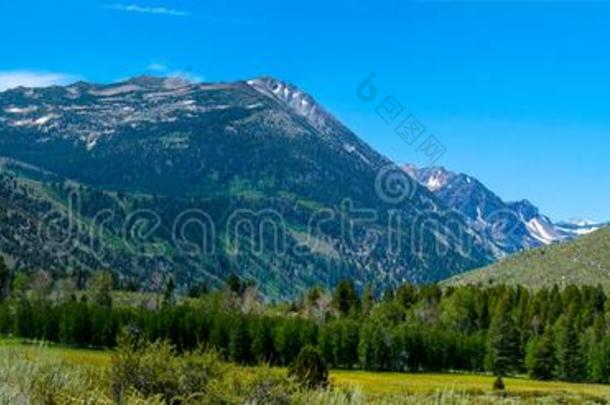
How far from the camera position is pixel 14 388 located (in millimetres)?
8953

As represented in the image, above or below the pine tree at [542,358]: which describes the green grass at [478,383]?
below

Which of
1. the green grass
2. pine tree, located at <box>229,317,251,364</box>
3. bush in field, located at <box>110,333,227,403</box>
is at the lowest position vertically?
the green grass

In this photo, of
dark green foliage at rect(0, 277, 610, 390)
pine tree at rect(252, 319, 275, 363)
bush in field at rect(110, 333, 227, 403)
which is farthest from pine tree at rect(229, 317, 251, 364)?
bush in field at rect(110, 333, 227, 403)

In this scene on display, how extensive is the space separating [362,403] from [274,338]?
12979 centimetres

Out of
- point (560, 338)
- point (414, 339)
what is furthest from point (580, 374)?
point (414, 339)

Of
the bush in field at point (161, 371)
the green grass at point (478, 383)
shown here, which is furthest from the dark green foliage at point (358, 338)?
the bush in field at point (161, 371)

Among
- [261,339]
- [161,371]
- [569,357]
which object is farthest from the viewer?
[569,357]

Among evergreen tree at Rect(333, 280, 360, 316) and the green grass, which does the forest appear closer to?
the green grass

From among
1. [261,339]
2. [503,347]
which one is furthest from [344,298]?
[261,339]

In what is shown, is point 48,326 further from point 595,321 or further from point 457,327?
point 595,321

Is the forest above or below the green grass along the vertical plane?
above

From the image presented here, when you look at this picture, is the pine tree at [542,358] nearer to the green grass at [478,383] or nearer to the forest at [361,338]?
the forest at [361,338]

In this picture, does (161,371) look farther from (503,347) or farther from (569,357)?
(503,347)

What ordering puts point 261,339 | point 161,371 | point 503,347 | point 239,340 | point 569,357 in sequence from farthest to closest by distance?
point 503,347, point 569,357, point 239,340, point 261,339, point 161,371
